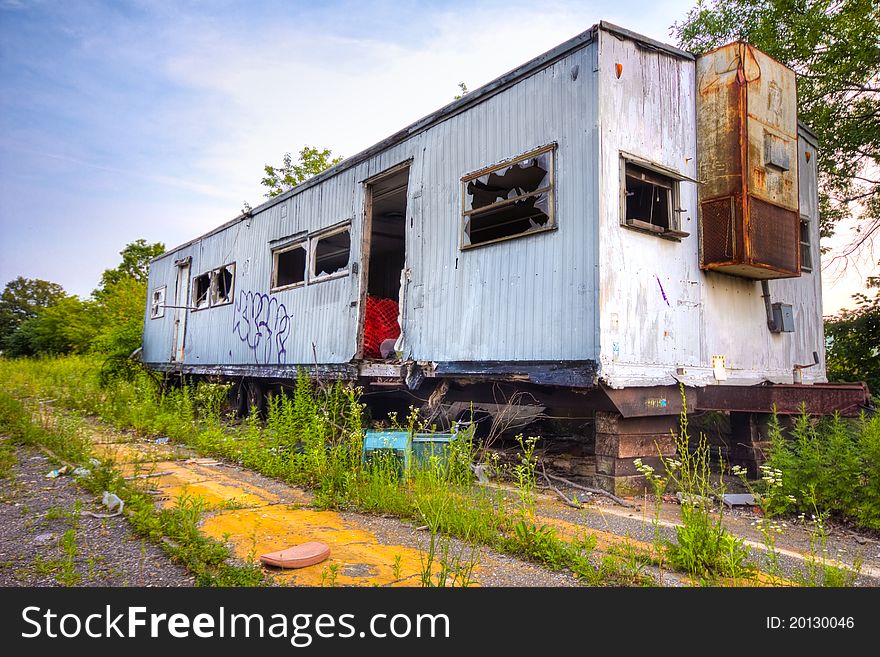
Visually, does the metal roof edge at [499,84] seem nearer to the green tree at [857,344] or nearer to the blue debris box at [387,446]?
the blue debris box at [387,446]

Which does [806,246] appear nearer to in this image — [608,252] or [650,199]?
[650,199]

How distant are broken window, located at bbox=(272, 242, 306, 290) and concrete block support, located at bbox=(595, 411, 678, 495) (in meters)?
6.47

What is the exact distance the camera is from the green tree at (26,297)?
53075 millimetres

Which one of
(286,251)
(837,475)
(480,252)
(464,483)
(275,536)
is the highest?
(286,251)

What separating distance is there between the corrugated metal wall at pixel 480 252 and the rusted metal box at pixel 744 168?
183 cm

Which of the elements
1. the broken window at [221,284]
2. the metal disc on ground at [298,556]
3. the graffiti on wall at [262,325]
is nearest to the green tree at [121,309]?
the broken window at [221,284]

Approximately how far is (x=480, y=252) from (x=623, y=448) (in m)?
2.57

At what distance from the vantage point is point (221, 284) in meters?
13.0

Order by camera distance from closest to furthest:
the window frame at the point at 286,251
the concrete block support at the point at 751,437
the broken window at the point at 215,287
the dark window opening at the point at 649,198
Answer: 1. the dark window opening at the point at 649,198
2. the concrete block support at the point at 751,437
3. the window frame at the point at 286,251
4. the broken window at the point at 215,287

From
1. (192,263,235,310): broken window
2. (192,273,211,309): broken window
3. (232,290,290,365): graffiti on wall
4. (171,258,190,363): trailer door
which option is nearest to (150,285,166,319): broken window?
(171,258,190,363): trailer door

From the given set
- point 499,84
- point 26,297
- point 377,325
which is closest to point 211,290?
point 377,325

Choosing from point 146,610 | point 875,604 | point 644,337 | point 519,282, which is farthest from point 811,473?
point 146,610

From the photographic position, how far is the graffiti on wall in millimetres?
10141

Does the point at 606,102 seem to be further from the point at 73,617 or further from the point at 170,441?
the point at 170,441
